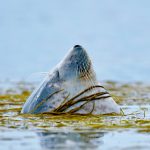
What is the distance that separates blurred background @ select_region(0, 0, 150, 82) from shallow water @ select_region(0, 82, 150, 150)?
58.6 ft

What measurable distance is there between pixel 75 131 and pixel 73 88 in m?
2.09

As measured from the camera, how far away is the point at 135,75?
Answer: 103ft

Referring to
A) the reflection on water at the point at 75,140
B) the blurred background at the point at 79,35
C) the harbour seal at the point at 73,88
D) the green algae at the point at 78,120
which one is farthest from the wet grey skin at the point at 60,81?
the blurred background at the point at 79,35

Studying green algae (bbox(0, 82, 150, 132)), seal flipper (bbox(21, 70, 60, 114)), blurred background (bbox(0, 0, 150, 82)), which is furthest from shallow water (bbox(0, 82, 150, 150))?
blurred background (bbox(0, 0, 150, 82))

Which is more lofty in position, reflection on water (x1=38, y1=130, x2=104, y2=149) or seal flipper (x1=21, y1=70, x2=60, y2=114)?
seal flipper (x1=21, y1=70, x2=60, y2=114)

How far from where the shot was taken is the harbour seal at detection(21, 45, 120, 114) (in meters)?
12.5

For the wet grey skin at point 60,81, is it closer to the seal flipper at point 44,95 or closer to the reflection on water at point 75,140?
the seal flipper at point 44,95

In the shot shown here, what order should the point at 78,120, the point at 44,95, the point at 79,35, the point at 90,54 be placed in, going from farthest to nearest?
A: the point at 79,35
the point at 90,54
the point at 44,95
the point at 78,120

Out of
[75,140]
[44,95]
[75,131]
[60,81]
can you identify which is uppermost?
[60,81]

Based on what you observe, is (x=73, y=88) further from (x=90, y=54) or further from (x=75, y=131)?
(x=90, y=54)

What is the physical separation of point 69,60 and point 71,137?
2.76m

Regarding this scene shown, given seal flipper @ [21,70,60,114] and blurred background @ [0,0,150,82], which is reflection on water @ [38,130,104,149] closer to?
seal flipper @ [21,70,60,114]

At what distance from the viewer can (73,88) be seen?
12555mm

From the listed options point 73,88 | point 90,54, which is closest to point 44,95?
point 73,88
